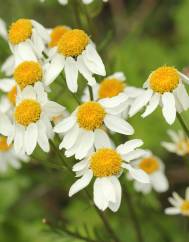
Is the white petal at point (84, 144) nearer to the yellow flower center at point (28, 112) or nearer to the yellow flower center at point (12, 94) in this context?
the yellow flower center at point (28, 112)

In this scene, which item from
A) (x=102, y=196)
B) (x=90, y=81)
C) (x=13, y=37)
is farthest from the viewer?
(x=13, y=37)

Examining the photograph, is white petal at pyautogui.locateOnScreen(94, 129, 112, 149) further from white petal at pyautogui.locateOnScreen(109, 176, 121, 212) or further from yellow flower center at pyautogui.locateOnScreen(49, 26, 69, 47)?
yellow flower center at pyautogui.locateOnScreen(49, 26, 69, 47)

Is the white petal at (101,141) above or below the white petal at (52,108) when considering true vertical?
below

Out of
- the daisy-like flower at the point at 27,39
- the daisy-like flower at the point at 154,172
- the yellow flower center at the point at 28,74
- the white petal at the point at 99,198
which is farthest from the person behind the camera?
the daisy-like flower at the point at 154,172

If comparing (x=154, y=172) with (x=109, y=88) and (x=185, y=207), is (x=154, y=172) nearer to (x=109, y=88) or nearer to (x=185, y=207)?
(x=185, y=207)

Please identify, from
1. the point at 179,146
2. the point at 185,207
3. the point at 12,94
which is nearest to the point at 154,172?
the point at 179,146

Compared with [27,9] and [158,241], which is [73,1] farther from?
[27,9]

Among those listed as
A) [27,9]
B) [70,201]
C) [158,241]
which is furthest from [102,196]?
[27,9]

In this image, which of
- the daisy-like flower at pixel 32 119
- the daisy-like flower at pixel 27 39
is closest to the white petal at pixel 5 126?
the daisy-like flower at pixel 32 119
